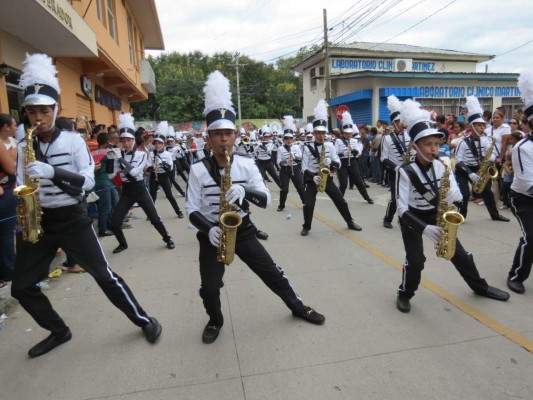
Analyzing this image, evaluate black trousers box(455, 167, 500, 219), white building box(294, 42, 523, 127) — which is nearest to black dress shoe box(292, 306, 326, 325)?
black trousers box(455, 167, 500, 219)

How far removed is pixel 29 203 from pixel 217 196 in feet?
4.94

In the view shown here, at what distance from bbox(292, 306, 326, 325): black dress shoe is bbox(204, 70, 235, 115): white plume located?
80.9 inches

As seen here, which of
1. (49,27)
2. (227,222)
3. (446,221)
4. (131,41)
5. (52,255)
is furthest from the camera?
(131,41)

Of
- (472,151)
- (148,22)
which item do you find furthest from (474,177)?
(148,22)

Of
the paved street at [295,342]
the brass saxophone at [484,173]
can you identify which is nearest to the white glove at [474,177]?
the brass saxophone at [484,173]

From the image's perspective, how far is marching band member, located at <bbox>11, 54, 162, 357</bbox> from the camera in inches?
134

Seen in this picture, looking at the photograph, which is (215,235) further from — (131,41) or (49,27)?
(131,41)

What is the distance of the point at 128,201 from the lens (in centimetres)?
696

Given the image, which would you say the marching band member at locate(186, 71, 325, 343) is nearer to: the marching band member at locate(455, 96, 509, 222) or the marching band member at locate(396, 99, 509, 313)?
the marching band member at locate(396, 99, 509, 313)

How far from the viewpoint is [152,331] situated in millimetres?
3762

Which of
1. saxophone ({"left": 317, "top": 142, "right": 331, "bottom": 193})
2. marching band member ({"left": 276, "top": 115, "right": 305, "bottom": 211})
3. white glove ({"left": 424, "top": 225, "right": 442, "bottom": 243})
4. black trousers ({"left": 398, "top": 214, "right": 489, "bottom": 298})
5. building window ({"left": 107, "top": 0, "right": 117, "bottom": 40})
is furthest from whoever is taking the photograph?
building window ({"left": 107, "top": 0, "right": 117, "bottom": 40})

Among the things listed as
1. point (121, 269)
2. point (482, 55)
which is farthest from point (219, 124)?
point (482, 55)

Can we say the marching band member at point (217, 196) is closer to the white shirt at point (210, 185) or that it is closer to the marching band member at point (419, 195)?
the white shirt at point (210, 185)

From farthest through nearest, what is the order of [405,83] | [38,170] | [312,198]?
[405,83]
[312,198]
[38,170]
